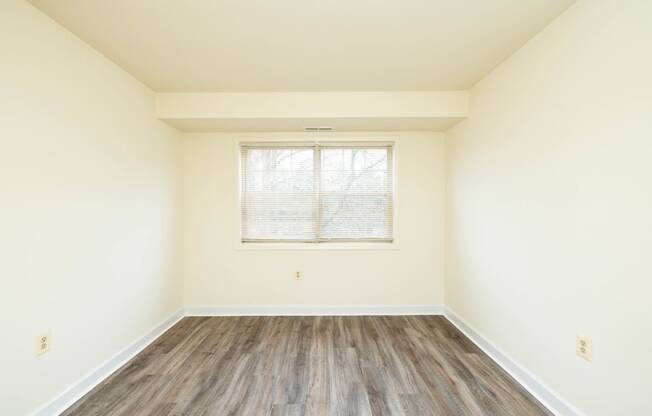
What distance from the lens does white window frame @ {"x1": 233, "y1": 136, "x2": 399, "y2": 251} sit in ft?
11.2

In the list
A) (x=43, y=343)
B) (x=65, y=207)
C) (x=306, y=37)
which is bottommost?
(x=43, y=343)

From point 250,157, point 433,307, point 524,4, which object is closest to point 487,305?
point 433,307

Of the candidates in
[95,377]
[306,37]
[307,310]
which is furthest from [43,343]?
[306,37]

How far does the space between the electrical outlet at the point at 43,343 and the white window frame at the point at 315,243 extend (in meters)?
1.83

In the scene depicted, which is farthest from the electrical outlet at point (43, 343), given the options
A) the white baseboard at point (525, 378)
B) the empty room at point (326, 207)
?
the white baseboard at point (525, 378)

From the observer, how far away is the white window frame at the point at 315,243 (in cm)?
341

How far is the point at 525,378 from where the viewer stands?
201 cm

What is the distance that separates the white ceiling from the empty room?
0.02 meters

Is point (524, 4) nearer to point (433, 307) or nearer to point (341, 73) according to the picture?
point (341, 73)

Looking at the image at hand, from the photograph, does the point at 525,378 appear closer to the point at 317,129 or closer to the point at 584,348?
the point at 584,348

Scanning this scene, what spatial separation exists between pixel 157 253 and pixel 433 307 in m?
3.14

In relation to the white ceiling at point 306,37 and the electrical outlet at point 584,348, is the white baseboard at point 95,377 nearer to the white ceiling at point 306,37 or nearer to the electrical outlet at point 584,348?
the white ceiling at point 306,37

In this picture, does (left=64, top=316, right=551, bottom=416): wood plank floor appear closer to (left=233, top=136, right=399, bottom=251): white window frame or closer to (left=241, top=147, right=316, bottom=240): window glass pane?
(left=233, top=136, right=399, bottom=251): white window frame

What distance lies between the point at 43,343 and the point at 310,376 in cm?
170
